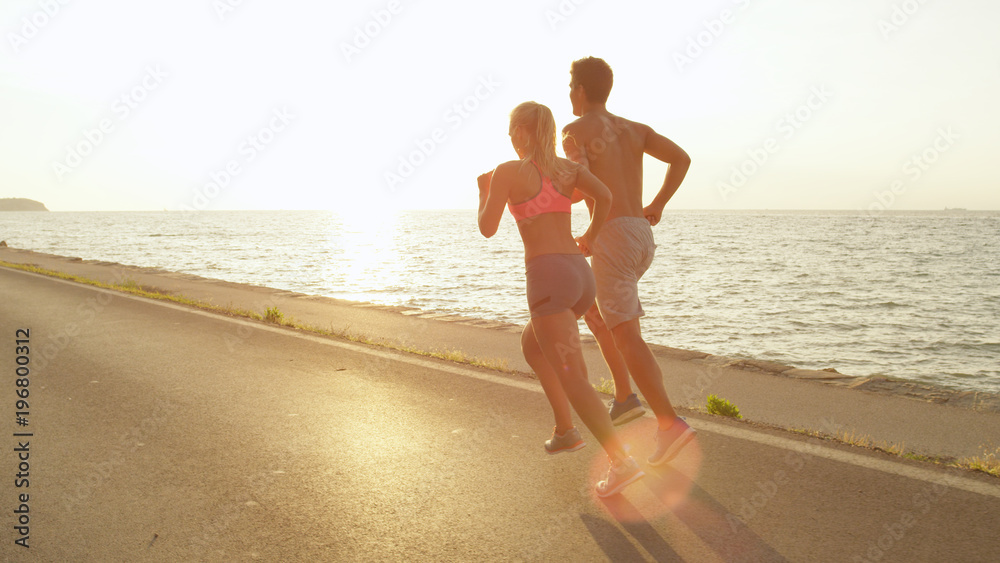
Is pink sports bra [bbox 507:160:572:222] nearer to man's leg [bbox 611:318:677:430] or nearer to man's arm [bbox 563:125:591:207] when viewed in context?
man's arm [bbox 563:125:591:207]

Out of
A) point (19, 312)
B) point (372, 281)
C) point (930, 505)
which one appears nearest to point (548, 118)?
point (930, 505)

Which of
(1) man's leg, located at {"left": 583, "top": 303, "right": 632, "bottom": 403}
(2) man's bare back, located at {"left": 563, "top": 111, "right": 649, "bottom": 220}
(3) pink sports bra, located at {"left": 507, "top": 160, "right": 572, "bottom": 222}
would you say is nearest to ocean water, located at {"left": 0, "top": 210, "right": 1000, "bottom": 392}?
(1) man's leg, located at {"left": 583, "top": 303, "right": 632, "bottom": 403}

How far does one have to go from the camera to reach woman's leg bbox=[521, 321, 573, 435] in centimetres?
340

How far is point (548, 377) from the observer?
11.2 feet

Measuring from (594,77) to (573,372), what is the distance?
5.29ft

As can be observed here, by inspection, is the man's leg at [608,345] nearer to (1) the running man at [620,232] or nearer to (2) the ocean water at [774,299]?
(1) the running man at [620,232]

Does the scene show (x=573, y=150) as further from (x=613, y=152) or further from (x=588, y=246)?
(x=588, y=246)

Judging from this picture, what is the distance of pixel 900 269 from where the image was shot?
115ft

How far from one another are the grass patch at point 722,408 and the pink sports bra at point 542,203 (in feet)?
8.64

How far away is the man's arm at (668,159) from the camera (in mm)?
3764

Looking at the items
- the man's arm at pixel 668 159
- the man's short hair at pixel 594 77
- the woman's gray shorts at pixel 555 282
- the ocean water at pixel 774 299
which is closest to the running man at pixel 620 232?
the man's short hair at pixel 594 77

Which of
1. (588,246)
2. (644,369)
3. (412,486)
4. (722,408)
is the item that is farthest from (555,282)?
(722,408)

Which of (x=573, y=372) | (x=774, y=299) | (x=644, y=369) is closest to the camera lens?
(x=573, y=372)

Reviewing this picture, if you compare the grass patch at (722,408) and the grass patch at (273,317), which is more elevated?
the grass patch at (722,408)
